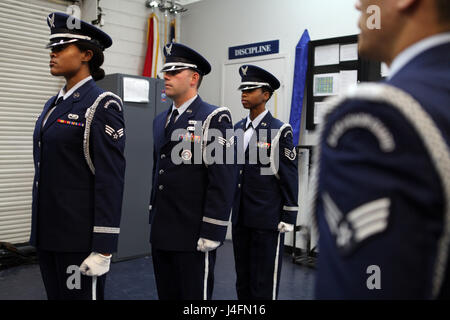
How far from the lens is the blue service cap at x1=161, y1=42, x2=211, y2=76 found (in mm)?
2260

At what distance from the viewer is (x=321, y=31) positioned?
4.58 metres

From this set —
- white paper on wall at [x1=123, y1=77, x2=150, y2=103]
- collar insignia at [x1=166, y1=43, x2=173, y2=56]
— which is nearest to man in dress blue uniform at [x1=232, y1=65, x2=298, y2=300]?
collar insignia at [x1=166, y1=43, x2=173, y2=56]

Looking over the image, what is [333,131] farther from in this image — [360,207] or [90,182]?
[90,182]

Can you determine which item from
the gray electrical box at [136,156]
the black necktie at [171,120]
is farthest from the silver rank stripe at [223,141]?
the gray electrical box at [136,156]

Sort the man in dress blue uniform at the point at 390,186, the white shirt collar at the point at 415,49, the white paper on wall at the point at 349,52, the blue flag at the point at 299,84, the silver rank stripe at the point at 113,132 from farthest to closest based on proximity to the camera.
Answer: the blue flag at the point at 299,84, the white paper on wall at the point at 349,52, the silver rank stripe at the point at 113,132, the white shirt collar at the point at 415,49, the man in dress blue uniform at the point at 390,186

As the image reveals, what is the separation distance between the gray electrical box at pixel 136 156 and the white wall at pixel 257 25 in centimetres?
147

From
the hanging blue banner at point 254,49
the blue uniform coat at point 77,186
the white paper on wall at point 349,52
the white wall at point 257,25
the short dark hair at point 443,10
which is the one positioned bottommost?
the blue uniform coat at point 77,186

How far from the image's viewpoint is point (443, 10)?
0.57 meters

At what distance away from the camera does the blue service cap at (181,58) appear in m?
2.26

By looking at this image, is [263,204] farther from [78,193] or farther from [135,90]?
[135,90]

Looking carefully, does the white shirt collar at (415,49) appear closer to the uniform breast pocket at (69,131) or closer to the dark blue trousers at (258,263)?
the uniform breast pocket at (69,131)

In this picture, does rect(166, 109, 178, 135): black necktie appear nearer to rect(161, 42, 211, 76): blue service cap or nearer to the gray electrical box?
rect(161, 42, 211, 76): blue service cap

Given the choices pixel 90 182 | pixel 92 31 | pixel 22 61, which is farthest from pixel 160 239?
pixel 22 61

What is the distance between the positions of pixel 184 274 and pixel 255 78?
1777mm
